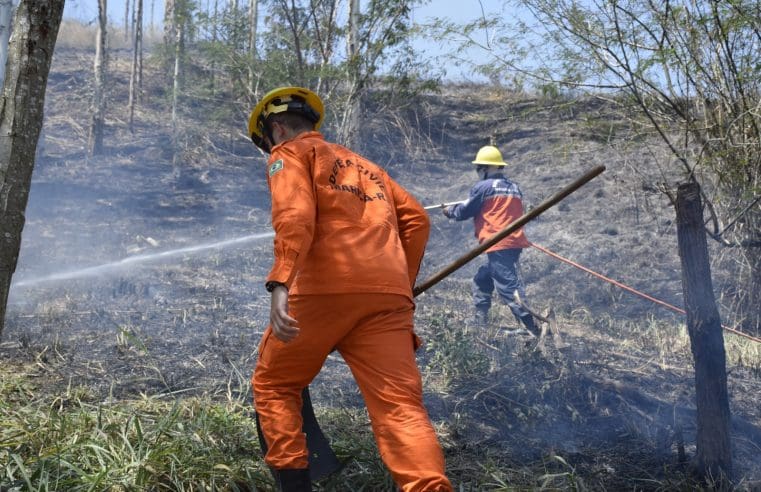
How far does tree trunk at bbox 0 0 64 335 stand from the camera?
2773 mm

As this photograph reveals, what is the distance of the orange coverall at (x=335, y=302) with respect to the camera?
2615 millimetres

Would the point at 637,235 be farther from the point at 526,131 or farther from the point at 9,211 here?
the point at 9,211

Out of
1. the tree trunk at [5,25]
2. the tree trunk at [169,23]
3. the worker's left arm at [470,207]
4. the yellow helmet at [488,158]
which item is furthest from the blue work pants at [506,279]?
the tree trunk at [169,23]

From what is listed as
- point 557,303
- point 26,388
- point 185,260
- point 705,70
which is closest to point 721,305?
point 557,303

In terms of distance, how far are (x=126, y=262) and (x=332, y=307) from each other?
23.2 ft

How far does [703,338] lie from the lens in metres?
3.75

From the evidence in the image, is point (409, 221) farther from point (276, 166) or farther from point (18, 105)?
point (18, 105)

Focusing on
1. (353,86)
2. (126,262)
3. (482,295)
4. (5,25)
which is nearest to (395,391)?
(5,25)

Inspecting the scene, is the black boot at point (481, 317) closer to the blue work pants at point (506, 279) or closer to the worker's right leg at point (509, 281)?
the blue work pants at point (506, 279)

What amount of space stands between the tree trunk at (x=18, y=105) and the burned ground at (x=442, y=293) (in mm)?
1584

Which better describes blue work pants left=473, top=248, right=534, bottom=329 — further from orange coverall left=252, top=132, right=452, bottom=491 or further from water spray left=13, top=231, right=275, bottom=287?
water spray left=13, top=231, right=275, bottom=287

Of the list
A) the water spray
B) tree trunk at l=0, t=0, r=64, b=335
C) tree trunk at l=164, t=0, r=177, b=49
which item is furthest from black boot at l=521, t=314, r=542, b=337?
tree trunk at l=164, t=0, r=177, b=49

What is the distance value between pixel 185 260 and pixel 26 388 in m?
5.07

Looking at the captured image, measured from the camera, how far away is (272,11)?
1127cm
